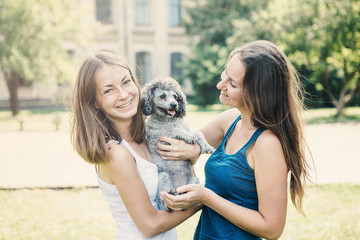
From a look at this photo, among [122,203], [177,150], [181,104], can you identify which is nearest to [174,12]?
[181,104]

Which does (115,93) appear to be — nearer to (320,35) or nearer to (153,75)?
(320,35)

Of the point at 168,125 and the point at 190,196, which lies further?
the point at 168,125

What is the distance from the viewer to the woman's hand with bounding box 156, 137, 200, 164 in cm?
277

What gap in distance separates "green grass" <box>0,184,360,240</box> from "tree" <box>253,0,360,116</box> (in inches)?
392

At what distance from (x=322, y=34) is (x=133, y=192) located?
642 inches

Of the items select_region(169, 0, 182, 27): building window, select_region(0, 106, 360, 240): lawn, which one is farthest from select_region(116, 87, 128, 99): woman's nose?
select_region(169, 0, 182, 27): building window

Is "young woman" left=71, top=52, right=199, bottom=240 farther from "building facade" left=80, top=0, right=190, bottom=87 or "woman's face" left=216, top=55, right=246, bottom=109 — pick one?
"building facade" left=80, top=0, right=190, bottom=87

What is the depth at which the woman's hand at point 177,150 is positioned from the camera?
2772 mm

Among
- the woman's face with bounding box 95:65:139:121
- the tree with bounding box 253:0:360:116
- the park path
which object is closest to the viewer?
the woman's face with bounding box 95:65:139:121

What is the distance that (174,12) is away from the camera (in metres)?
31.9

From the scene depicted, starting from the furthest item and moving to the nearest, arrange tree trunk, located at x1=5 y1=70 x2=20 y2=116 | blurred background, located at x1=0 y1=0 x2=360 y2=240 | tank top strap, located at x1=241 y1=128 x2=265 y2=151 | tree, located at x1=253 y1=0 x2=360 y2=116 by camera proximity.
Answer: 1. tree trunk, located at x1=5 y1=70 x2=20 y2=116
2. tree, located at x1=253 y1=0 x2=360 y2=116
3. blurred background, located at x1=0 y1=0 x2=360 y2=240
4. tank top strap, located at x1=241 y1=128 x2=265 y2=151

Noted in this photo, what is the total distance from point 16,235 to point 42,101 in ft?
78.3

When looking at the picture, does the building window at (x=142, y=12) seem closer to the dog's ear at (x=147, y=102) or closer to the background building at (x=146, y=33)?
the background building at (x=146, y=33)

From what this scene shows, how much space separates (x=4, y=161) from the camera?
9.64 metres
